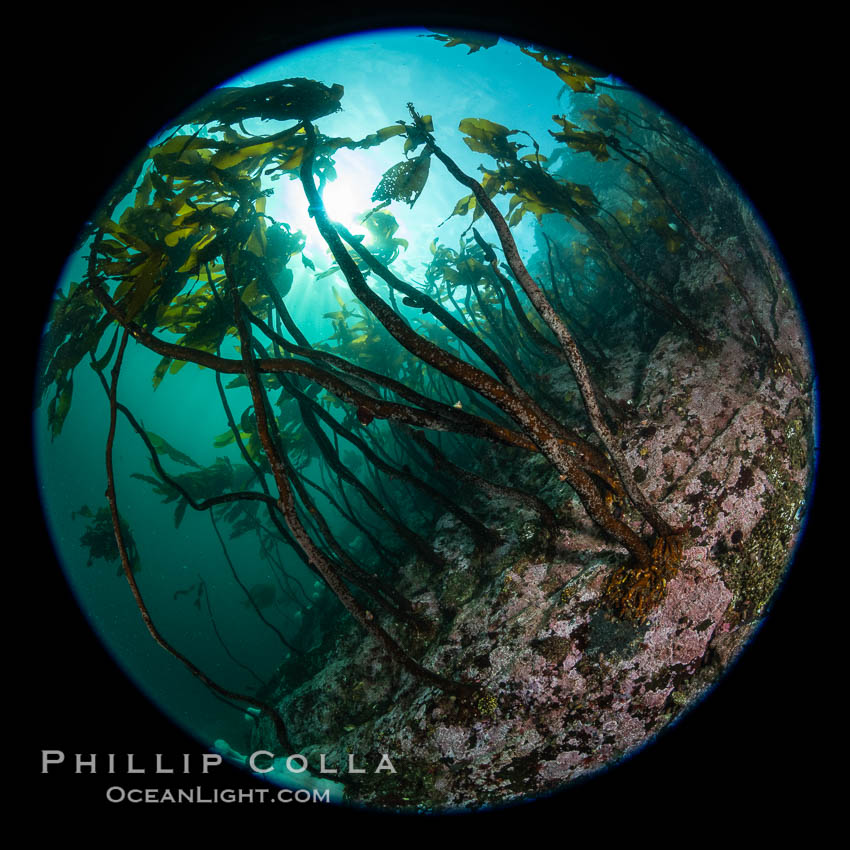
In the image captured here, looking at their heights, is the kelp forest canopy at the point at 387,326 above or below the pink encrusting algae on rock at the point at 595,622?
above

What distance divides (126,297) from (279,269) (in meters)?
1.74

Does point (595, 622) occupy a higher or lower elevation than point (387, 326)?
lower

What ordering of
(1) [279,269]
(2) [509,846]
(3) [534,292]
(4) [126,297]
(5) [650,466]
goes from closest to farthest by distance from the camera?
(3) [534,292] < (2) [509,846] < (4) [126,297] < (5) [650,466] < (1) [279,269]

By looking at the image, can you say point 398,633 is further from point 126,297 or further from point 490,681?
point 126,297

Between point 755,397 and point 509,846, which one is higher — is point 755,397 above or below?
above

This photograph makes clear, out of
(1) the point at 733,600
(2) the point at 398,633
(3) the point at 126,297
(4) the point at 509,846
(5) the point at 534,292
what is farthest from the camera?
(2) the point at 398,633

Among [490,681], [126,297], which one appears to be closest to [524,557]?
[490,681]

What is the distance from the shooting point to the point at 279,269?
152 inches

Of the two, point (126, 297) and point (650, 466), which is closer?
point (126, 297)

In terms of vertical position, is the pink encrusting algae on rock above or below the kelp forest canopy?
below

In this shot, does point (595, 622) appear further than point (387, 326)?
Yes

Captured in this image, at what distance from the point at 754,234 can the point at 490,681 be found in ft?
16.7

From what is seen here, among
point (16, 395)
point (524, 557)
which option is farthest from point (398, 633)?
point (16, 395)

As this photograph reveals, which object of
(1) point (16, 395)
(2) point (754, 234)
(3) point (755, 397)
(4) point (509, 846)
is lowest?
(4) point (509, 846)
